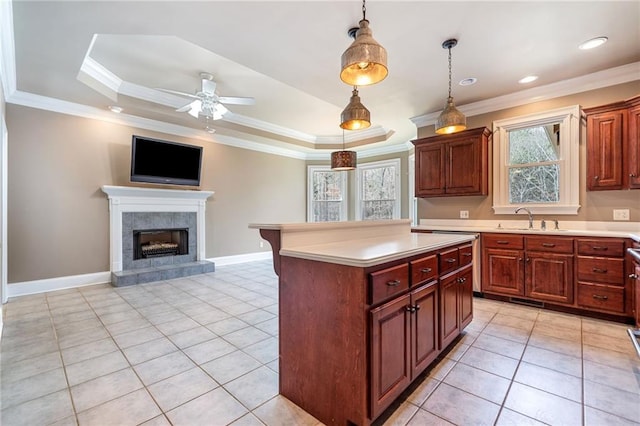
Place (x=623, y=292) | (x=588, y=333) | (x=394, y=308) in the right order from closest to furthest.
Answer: (x=394, y=308) < (x=588, y=333) < (x=623, y=292)

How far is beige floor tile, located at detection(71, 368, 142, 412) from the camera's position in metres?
1.76

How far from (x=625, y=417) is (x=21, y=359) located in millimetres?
4128

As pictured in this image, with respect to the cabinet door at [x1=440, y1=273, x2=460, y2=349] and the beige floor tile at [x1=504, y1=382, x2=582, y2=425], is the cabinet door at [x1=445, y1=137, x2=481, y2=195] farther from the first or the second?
the beige floor tile at [x1=504, y1=382, x2=582, y2=425]

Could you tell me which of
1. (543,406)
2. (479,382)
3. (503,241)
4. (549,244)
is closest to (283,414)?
(479,382)

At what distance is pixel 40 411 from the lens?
5.50 feet

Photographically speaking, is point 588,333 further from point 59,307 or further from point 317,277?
point 59,307

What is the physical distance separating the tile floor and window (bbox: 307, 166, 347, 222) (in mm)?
4685

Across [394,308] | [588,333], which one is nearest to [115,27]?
[394,308]

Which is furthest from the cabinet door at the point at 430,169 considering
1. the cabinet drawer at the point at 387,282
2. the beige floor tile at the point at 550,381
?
the cabinet drawer at the point at 387,282

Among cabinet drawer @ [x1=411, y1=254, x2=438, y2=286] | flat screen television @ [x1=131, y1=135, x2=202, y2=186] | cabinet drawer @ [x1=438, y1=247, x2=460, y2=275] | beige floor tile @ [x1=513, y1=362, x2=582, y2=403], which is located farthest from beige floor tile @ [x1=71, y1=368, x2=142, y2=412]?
flat screen television @ [x1=131, y1=135, x2=202, y2=186]

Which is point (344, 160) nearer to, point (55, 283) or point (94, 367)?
point (94, 367)

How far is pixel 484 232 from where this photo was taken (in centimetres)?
368

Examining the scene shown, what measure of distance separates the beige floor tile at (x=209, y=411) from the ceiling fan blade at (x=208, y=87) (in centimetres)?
357

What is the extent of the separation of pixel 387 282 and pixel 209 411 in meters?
1.30
